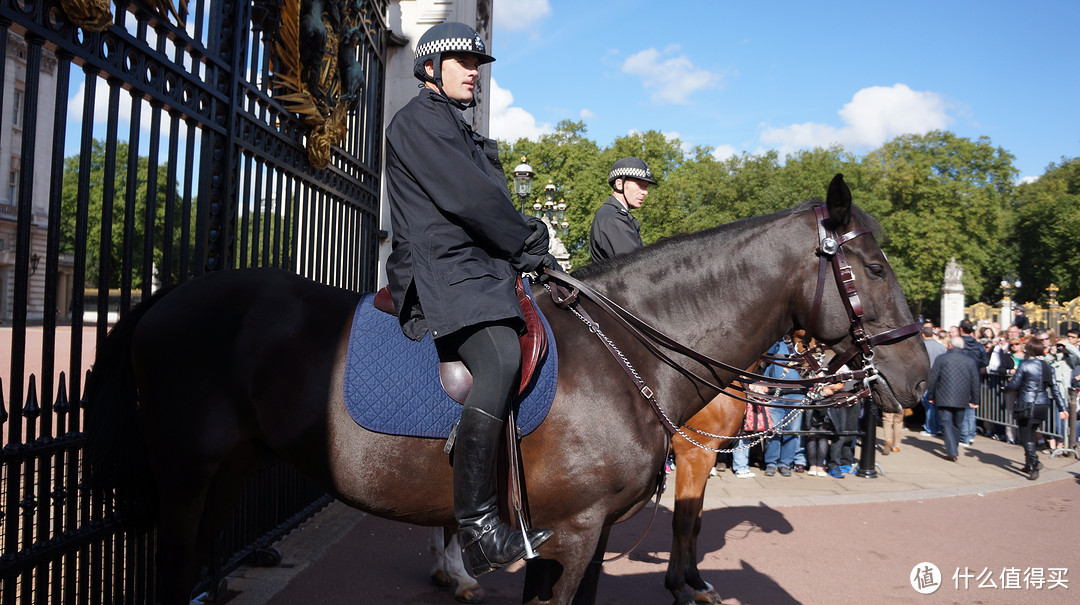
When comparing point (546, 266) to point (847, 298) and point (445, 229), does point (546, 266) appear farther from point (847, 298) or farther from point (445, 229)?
point (847, 298)

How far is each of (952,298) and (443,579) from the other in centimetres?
4309

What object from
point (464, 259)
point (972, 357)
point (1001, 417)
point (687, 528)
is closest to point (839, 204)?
point (464, 259)

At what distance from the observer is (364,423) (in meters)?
3.08

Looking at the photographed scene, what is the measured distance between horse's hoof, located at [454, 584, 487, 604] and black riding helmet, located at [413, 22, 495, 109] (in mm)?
3287

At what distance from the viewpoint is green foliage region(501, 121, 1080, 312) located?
4619 centimetres

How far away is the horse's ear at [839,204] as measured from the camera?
3.24 metres

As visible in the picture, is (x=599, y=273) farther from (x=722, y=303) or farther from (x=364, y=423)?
(x=364, y=423)

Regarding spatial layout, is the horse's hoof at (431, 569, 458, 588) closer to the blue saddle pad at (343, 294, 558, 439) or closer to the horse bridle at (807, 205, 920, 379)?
the blue saddle pad at (343, 294, 558, 439)

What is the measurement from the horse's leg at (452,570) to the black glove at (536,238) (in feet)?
8.49

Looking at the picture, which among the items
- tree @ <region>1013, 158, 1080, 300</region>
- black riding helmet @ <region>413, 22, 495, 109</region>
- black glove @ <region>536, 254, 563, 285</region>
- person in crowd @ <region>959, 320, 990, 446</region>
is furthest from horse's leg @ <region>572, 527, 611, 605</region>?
tree @ <region>1013, 158, 1080, 300</region>

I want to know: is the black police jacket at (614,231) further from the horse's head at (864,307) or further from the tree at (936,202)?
the tree at (936,202)

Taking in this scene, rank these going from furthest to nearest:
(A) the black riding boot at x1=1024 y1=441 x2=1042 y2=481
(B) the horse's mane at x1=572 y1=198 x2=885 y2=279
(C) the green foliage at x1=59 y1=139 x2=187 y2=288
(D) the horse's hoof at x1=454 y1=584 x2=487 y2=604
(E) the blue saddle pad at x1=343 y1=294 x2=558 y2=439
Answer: (A) the black riding boot at x1=1024 y1=441 x2=1042 y2=481 → (D) the horse's hoof at x1=454 y1=584 x2=487 y2=604 → (C) the green foliage at x1=59 y1=139 x2=187 y2=288 → (B) the horse's mane at x1=572 y1=198 x2=885 y2=279 → (E) the blue saddle pad at x1=343 y1=294 x2=558 y2=439

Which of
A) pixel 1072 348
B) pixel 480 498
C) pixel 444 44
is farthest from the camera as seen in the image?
pixel 1072 348

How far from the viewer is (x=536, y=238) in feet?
10.5
